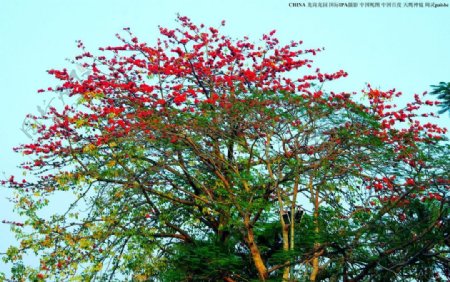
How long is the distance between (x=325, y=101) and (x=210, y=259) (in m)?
3.39

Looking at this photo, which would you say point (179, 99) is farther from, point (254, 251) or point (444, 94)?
point (444, 94)

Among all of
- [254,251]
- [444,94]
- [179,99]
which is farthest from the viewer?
[179,99]

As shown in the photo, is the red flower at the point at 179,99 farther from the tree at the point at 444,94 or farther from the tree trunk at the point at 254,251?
the tree at the point at 444,94

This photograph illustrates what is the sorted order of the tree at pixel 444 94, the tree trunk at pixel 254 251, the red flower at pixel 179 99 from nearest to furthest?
the tree at pixel 444 94 < the tree trunk at pixel 254 251 < the red flower at pixel 179 99

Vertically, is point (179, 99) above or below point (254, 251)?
above

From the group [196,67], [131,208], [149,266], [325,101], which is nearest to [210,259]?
[149,266]

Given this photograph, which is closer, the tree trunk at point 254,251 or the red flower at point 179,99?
the tree trunk at point 254,251

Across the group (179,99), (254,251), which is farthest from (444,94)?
(179,99)

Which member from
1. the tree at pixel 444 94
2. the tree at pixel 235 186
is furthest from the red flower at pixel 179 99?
the tree at pixel 444 94

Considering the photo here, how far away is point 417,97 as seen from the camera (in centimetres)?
1248

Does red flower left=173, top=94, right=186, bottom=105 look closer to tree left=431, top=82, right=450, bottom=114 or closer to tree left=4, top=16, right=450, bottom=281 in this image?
tree left=4, top=16, right=450, bottom=281

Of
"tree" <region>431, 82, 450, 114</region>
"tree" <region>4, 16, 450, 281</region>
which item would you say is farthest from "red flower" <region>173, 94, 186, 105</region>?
"tree" <region>431, 82, 450, 114</region>

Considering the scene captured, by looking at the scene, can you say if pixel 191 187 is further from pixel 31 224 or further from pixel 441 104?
pixel 441 104

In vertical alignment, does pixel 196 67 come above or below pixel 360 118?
above
